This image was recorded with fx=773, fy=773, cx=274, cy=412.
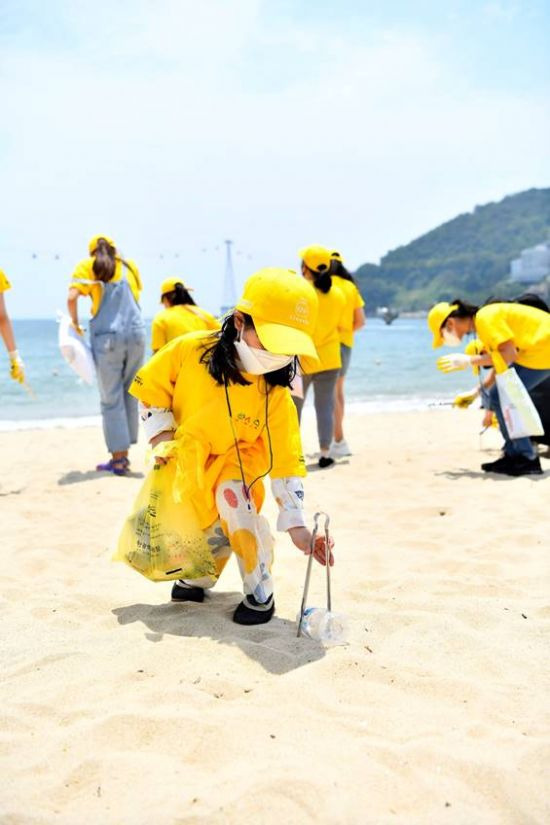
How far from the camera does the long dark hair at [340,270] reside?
623 cm

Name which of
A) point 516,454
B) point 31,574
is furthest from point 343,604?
point 516,454

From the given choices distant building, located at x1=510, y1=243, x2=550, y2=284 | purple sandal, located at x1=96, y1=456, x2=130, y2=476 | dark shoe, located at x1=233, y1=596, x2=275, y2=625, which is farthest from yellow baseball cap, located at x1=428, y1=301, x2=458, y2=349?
distant building, located at x1=510, y1=243, x2=550, y2=284

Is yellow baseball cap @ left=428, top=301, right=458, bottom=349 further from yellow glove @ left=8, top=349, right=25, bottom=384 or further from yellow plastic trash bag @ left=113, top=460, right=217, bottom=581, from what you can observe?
yellow plastic trash bag @ left=113, top=460, right=217, bottom=581

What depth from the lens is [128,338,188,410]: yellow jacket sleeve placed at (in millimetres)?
2842

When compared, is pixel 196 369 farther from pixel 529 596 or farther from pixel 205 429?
pixel 529 596

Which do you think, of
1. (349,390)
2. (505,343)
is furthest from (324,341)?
(349,390)

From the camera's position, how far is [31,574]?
3.45 meters

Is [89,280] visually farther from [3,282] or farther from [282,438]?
[282,438]

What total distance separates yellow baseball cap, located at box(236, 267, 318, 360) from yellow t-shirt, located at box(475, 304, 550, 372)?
10.1 feet

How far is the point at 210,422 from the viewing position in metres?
2.80

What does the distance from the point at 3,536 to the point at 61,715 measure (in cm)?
214

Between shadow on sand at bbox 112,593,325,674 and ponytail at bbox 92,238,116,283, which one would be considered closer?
shadow on sand at bbox 112,593,325,674

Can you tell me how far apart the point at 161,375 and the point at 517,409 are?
326 cm

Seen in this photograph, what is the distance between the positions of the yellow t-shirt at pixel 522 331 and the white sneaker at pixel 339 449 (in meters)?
1.78
